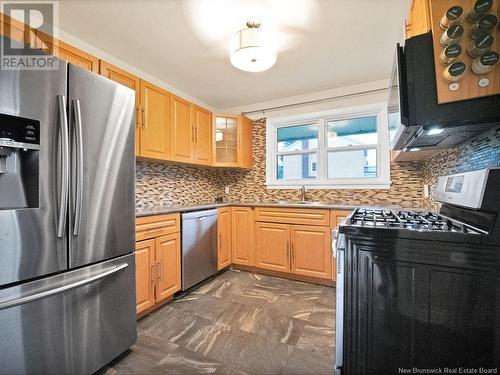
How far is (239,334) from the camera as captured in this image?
5.84 ft

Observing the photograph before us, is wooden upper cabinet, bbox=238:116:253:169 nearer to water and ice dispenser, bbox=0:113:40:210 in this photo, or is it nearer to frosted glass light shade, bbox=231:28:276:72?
frosted glass light shade, bbox=231:28:276:72

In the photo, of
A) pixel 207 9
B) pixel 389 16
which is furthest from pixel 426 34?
pixel 207 9

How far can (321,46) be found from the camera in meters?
2.21

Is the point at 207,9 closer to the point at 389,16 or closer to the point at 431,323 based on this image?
the point at 389,16

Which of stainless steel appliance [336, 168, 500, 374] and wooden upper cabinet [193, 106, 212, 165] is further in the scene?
wooden upper cabinet [193, 106, 212, 165]

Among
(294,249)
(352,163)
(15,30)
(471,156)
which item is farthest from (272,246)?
(15,30)

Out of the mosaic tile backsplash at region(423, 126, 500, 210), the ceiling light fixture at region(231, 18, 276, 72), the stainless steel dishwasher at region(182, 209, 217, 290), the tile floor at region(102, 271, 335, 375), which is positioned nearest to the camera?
the mosaic tile backsplash at region(423, 126, 500, 210)

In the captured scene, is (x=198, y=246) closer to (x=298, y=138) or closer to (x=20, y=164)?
(x=20, y=164)

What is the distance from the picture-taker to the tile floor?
1460 mm

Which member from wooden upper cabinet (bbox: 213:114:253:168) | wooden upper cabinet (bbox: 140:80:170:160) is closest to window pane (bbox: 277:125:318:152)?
wooden upper cabinet (bbox: 213:114:253:168)

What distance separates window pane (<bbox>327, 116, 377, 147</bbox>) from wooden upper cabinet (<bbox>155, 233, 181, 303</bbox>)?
8.03 feet

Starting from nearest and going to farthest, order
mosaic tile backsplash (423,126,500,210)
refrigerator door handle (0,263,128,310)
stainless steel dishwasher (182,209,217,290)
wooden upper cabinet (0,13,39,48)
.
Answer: refrigerator door handle (0,263,128,310) < mosaic tile backsplash (423,126,500,210) < wooden upper cabinet (0,13,39,48) < stainless steel dishwasher (182,209,217,290)

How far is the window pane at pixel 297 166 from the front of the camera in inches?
135

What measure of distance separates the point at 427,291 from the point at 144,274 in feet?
6.28
